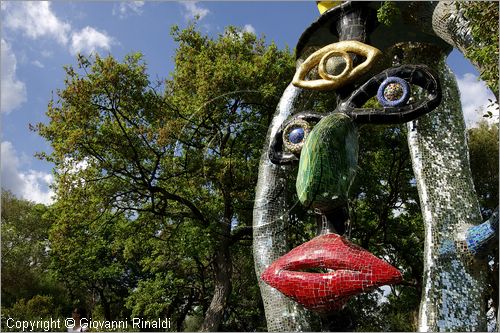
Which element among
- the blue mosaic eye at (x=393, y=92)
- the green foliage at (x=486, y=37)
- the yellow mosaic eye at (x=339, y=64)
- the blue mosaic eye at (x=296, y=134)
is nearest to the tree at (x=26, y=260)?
the blue mosaic eye at (x=296, y=134)

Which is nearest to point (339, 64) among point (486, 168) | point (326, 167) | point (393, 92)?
point (393, 92)

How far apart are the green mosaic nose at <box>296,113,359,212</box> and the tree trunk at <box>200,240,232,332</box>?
7.34 meters

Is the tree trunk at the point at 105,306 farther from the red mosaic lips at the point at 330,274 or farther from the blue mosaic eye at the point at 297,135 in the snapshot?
the red mosaic lips at the point at 330,274

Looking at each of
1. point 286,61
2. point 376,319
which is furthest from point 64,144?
point 376,319

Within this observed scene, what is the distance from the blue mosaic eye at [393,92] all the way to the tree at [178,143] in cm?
598

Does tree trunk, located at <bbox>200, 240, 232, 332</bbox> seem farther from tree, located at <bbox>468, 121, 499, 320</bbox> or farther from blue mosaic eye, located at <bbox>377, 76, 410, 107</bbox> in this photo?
blue mosaic eye, located at <bbox>377, 76, 410, 107</bbox>

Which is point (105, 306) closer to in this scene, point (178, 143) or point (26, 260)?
point (26, 260)

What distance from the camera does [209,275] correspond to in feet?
62.2

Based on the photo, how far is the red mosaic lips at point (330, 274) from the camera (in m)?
5.51

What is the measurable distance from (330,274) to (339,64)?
285 cm

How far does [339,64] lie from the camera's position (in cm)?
720

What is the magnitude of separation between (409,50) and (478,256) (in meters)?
3.52

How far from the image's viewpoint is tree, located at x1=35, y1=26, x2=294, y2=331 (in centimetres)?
1234

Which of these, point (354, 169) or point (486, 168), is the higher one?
point (486, 168)
